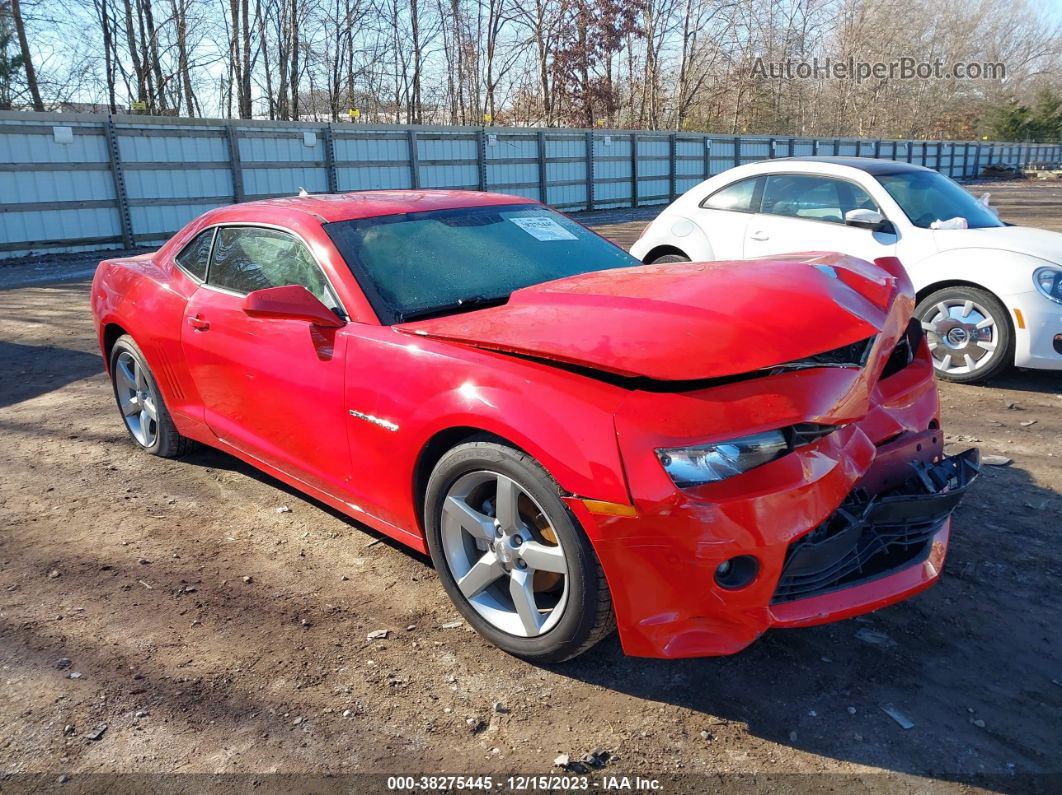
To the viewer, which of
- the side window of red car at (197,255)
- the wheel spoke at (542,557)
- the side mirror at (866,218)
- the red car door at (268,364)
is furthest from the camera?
the side mirror at (866,218)

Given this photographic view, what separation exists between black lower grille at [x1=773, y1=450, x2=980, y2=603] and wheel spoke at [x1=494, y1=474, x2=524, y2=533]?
32.1 inches

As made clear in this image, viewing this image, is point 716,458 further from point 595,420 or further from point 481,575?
point 481,575

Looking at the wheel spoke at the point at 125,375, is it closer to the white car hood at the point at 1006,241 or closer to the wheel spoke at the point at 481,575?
the wheel spoke at the point at 481,575

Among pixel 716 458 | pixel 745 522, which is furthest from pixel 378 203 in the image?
pixel 745 522

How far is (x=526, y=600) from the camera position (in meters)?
2.62

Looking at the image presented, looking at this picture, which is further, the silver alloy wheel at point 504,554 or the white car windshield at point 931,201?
the white car windshield at point 931,201

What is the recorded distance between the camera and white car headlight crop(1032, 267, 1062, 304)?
5383 millimetres


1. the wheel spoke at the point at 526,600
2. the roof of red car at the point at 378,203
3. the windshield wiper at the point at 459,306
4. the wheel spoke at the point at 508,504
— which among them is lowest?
the wheel spoke at the point at 526,600

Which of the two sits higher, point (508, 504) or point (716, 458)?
point (716, 458)

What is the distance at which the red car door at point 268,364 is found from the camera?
3.20 metres

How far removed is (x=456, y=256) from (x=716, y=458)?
66.1 inches

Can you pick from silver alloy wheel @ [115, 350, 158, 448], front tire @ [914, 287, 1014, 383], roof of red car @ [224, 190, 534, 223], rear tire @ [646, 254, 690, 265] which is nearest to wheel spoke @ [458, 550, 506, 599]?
roof of red car @ [224, 190, 534, 223]

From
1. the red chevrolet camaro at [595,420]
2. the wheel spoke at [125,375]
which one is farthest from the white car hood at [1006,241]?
the wheel spoke at [125,375]

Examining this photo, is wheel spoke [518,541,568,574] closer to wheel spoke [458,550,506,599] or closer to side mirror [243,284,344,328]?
wheel spoke [458,550,506,599]
